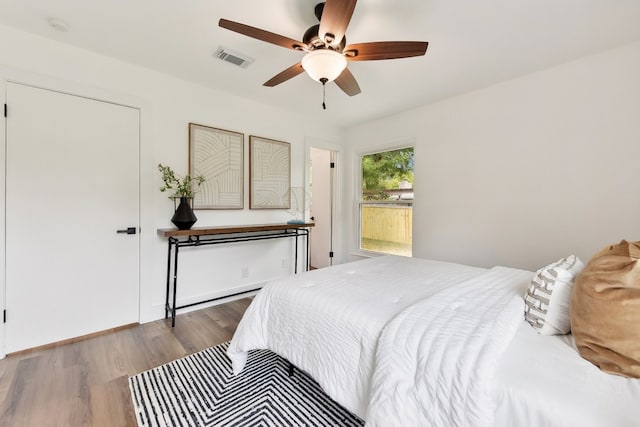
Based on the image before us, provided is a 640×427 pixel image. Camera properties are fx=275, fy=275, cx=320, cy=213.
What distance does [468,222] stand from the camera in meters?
3.01

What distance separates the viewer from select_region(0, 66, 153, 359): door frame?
198 centimetres

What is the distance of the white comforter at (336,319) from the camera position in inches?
47.6

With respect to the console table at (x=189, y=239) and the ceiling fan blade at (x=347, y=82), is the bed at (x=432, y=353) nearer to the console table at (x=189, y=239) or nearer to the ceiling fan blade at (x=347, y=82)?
the console table at (x=189, y=239)

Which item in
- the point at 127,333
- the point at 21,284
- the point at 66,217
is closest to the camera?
the point at 21,284

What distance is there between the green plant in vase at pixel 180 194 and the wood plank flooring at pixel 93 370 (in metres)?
0.96

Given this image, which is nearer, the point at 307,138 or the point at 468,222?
the point at 468,222

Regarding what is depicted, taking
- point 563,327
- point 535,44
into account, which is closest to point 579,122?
point 535,44

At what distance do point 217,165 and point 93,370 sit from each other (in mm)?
2015

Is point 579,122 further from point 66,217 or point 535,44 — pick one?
point 66,217

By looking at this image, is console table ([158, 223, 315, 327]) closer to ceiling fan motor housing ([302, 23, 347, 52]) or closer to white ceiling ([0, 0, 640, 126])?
white ceiling ([0, 0, 640, 126])

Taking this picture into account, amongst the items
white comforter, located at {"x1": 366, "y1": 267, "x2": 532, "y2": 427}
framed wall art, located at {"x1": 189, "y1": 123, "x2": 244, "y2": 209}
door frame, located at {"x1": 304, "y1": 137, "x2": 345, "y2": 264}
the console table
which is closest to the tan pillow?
white comforter, located at {"x1": 366, "y1": 267, "x2": 532, "y2": 427}

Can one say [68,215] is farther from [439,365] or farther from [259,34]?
[439,365]

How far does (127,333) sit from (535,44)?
407cm

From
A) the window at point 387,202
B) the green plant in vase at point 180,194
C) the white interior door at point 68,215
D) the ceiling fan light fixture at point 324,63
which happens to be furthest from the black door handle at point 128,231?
the window at point 387,202
